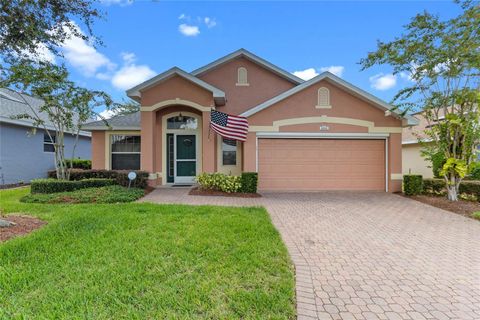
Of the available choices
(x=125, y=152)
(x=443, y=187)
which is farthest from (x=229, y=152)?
(x=443, y=187)

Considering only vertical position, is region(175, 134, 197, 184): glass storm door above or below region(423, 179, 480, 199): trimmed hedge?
above

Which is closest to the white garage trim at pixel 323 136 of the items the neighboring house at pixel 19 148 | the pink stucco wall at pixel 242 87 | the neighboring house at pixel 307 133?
the neighboring house at pixel 307 133

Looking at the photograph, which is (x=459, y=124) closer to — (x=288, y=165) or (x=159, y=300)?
(x=288, y=165)

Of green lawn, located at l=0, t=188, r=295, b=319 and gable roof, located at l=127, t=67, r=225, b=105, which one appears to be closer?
green lawn, located at l=0, t=188, r=295, b=319

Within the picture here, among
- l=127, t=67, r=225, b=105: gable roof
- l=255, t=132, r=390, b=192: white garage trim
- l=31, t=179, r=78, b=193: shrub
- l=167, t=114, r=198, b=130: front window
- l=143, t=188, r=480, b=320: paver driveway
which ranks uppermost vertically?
l=127, t=67, r=225, b=105: gable roof

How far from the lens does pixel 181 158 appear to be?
12.4 metres

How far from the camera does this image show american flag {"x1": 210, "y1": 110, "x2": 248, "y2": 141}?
10.4m

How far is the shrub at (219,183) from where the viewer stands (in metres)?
10.3

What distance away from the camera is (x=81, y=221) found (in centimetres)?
576

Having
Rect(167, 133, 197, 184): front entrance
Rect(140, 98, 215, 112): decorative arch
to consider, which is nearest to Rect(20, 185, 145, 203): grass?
Rect(167, 133, 197, 184): front entrance

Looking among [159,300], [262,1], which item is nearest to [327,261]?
[159,300]

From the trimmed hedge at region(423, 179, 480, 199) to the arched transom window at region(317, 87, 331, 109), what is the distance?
534cm

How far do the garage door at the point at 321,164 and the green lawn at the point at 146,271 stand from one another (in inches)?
217

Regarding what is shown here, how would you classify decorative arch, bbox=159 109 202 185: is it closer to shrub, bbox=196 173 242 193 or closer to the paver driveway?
shrub, bbox=196 173 242 193
